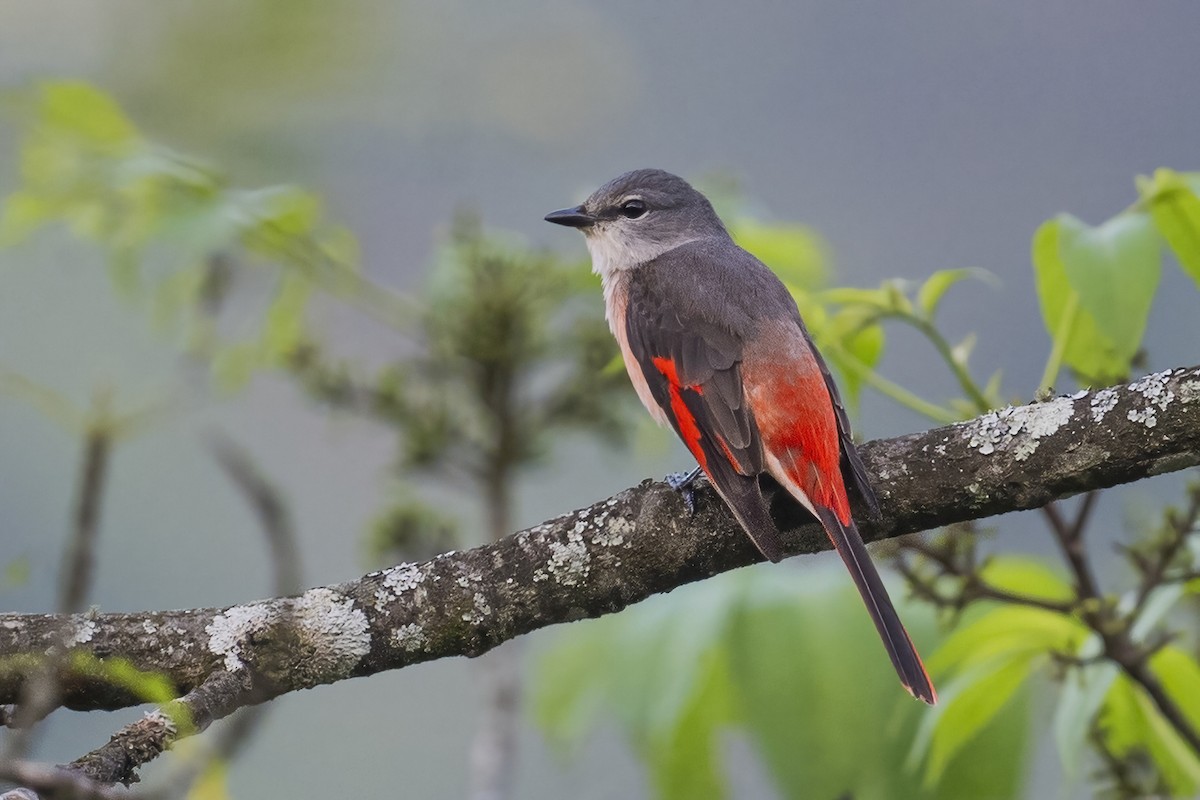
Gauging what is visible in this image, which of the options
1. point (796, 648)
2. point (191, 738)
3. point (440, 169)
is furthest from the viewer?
point (440, 169)

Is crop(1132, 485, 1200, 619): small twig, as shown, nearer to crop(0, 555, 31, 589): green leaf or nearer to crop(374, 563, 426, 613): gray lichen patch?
crop(374, 563, 426, 613): gray lichen patch

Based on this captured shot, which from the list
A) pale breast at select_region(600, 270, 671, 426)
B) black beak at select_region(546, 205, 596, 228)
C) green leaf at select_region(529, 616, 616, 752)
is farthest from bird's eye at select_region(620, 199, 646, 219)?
green leaf at select_region(529, 616, 616, 752)

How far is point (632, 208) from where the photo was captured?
391cm

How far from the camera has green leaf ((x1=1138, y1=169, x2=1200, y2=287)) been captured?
2.18 metres

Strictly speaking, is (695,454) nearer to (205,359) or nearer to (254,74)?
(205,359)

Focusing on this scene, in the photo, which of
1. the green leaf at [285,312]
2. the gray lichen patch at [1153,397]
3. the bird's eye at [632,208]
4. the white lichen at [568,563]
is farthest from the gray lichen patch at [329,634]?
the bird's eye at [632,208]

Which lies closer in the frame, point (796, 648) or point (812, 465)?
point (812, 465)

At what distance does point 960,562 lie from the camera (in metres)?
2.43

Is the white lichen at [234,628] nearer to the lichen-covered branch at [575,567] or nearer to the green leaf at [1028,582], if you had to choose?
the lichen-covered branch at [575,567]

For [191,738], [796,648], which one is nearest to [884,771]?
[796,648]

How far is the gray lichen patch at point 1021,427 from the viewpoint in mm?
2039

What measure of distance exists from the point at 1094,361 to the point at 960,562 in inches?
18.0

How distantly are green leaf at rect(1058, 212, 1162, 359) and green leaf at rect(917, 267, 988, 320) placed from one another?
9.4 inches

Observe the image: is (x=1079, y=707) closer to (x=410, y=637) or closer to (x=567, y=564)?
(x=567, y=564)
